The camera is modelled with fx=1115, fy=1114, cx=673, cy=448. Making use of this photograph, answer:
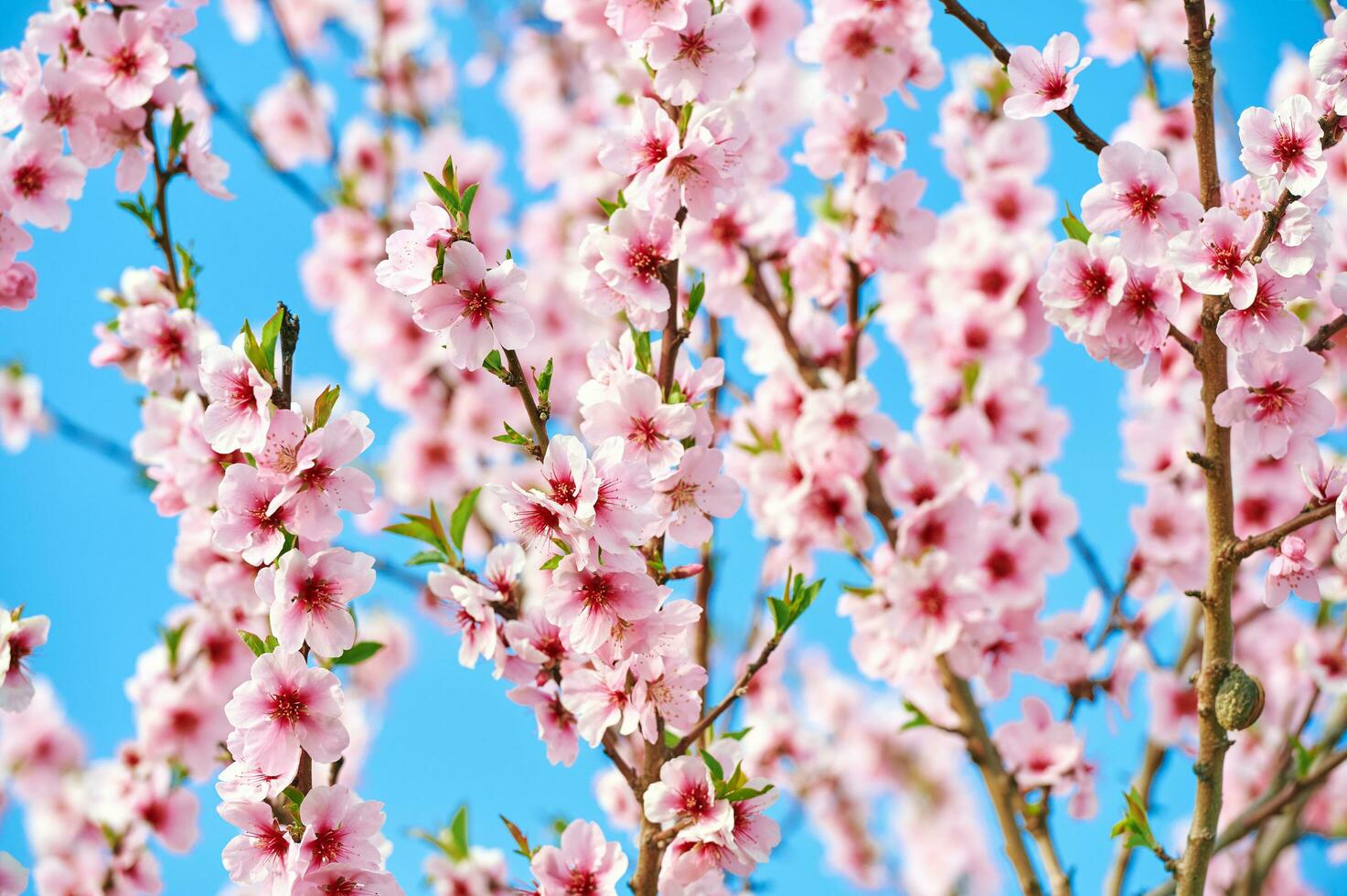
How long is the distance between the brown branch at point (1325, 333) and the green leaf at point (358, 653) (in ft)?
5.04

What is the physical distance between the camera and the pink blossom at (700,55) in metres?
1.81

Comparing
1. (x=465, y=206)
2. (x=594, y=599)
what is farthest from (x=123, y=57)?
(x=594, y=599)

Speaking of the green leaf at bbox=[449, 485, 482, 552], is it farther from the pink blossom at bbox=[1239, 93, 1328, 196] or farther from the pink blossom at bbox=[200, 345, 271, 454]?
the pink blossom at bbox=[1239, 93, 1328, 196]

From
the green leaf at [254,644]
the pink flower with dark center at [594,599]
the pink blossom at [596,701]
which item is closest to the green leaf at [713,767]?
the pink blossom at [596,701]

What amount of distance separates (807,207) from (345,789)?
2.14 m

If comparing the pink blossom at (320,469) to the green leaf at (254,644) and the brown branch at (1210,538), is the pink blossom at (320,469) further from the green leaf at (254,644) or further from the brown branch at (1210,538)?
the brown branch at (1210,538)

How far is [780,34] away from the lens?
9.54 ft

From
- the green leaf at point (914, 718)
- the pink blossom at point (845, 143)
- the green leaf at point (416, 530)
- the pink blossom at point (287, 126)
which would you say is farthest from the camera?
the pink blossom at point (287, 126)

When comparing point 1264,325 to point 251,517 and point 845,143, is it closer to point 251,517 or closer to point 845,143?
point 845,143

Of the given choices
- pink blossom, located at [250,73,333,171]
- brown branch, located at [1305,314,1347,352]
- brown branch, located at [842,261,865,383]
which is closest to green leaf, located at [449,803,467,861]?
brown branch, located at [842,261,865,383]

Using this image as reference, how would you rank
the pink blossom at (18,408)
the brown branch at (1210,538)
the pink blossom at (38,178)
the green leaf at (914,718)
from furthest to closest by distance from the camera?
the pink blossom at (18,408)
the green leaf at (914,718)
the pink blossom at (38,178)
the brown branch at (1210,538)

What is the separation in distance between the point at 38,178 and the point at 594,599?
1.37 m

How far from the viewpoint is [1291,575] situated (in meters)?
1.66

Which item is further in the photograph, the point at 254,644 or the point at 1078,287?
the point at 1078,287
